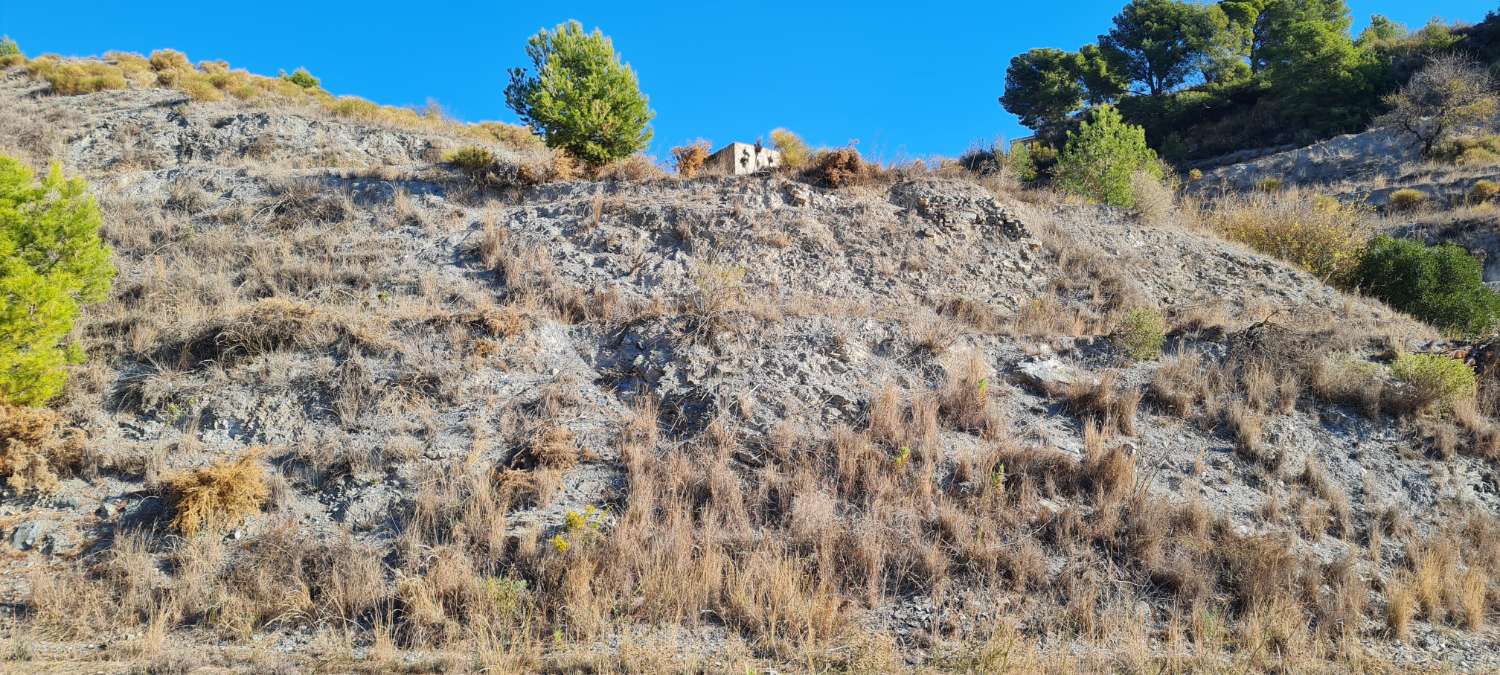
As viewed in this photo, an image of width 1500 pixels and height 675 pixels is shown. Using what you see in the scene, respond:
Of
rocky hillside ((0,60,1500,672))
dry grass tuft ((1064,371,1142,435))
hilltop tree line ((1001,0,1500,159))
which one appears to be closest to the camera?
rocky hillside ((0,60,1500,672))

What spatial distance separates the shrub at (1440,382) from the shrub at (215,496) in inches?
485

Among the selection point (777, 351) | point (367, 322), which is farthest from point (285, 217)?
point (777, 351)

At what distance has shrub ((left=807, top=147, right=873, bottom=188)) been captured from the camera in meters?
14.9

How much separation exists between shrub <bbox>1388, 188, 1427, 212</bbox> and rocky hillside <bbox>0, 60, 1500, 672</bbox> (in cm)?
1444

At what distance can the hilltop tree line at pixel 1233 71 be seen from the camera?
3416 centimetres

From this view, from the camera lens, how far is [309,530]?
6773 mm

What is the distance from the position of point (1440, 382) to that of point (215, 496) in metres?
12.8

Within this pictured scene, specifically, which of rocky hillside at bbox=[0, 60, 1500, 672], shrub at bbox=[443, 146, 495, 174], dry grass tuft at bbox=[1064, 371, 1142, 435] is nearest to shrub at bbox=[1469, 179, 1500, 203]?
rocky hillside at bbox=[0, 60, 1500, 672]

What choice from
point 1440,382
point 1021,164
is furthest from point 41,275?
point 1021,164

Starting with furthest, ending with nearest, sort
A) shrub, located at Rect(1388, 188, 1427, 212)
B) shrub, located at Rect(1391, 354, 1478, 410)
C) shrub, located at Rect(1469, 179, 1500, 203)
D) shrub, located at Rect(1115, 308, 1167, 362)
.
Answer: shrub, located at Rect(1388, 188, 1427, 212) < shrub, located at Rect(1469, 179, 1500, 203) < shrub, located at Rect(1115, 308, 1167, 362) < shrub, located at Rect(1391, 354, 1478, 410)

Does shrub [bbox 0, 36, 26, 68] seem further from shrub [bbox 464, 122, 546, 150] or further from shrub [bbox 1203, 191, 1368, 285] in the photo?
shrub [bbox 1203, 191, 1368, 285]

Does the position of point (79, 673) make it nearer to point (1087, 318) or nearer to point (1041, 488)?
point (1041, 488)

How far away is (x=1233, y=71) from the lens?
42.5 m

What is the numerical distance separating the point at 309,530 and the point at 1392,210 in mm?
28787
